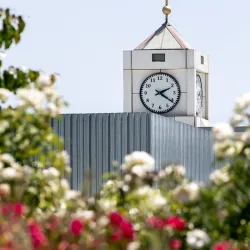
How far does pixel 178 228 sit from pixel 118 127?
19733mm

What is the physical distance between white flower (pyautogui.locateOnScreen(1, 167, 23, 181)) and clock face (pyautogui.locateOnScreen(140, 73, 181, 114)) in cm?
4177

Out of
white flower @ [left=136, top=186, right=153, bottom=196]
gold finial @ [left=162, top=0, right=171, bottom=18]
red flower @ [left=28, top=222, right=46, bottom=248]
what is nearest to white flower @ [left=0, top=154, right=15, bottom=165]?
white flower @ [left=136, top=186, right=153, bottom=196]

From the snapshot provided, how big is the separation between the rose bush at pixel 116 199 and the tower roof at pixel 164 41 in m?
40.6

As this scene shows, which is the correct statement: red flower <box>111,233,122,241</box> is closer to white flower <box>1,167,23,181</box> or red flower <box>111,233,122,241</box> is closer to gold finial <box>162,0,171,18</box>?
white flower <box>1,167,23,181</box>

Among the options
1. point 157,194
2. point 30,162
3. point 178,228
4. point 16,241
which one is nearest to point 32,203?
point 30,162

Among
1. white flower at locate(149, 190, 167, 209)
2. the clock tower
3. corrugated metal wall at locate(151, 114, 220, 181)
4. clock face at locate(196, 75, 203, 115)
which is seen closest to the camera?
white flower at locate(149, 190, 167, 209)

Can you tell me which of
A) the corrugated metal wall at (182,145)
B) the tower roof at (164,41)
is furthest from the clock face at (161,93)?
the corrugated metal wall at (182,145)

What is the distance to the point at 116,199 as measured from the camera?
7773 millimetres

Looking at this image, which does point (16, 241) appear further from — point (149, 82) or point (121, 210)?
point (149, 82)

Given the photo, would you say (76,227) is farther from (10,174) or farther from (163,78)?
(163,78)

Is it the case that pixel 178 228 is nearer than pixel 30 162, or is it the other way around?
pixel 178 228

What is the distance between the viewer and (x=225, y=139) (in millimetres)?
7328

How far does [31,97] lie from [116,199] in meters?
0.85

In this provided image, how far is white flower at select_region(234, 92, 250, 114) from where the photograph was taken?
24.7 ft
